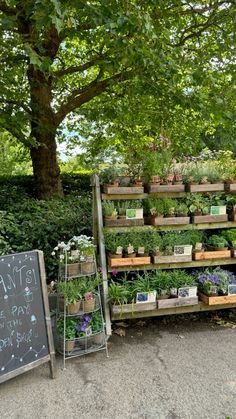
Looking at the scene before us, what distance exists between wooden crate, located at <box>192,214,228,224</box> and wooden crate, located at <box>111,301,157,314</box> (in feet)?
3.45

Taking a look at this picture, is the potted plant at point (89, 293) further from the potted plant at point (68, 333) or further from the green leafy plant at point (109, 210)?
the green leafy plant at point (109, 210)

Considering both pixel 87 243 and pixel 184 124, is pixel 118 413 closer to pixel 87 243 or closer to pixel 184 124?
pixel 87 243

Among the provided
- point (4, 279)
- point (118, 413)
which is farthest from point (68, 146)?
point (118, 413)

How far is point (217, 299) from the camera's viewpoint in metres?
3.89

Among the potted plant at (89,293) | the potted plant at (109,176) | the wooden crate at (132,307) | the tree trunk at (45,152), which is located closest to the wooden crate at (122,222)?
the potted plant at (109,176)

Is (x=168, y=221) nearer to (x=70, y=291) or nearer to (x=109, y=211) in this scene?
(x=109, y=211)

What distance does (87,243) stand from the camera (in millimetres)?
3600

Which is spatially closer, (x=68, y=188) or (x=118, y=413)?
(x=118, y=413)

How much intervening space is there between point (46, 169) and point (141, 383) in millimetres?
5231

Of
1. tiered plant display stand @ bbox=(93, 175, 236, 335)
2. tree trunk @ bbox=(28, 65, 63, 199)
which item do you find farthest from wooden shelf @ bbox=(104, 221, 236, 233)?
tree trunk @ bbox=(28, 65, 63, 199)

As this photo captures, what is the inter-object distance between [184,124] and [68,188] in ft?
10.8

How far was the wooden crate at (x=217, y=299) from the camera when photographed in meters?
3.88

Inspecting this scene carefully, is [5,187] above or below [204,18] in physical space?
below

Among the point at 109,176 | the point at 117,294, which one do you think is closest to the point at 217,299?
the point at 117,294
